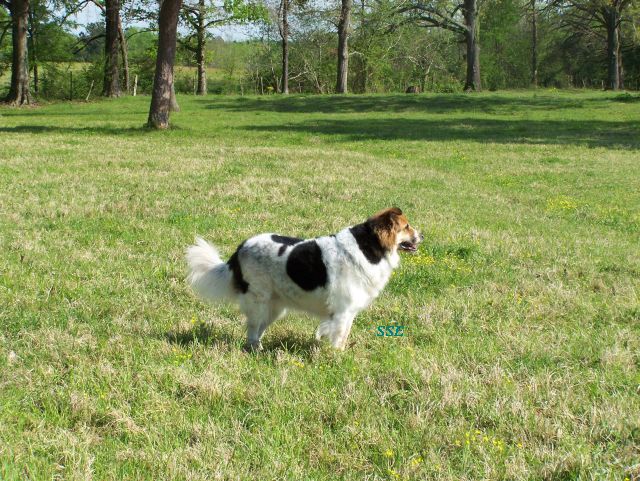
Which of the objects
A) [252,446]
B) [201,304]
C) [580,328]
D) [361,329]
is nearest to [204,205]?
[201,304]

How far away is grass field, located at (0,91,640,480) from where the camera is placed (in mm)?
3570

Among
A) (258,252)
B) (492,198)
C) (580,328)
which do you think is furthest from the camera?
(492,198)

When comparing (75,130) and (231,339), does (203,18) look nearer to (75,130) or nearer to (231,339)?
(75,130)

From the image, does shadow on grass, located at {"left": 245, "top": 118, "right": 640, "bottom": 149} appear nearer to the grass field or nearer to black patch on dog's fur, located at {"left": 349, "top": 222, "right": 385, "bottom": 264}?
the grass field

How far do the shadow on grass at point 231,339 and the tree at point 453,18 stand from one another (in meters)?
41.9

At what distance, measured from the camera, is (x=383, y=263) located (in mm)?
5504

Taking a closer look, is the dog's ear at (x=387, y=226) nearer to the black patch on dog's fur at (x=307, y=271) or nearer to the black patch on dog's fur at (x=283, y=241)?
the black patch on dog's fur at (x=307, y=271)

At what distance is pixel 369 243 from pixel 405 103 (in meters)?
34.3

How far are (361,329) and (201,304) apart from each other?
1.78m

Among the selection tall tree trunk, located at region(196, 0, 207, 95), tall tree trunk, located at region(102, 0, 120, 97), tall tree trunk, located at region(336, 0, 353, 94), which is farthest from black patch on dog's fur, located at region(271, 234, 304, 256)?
tall tree trunk, located at region(196, 0, 207, 95)

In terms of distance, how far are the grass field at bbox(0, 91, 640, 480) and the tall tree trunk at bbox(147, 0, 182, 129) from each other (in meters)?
9.24

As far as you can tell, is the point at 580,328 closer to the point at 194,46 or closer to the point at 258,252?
the point at 258,252

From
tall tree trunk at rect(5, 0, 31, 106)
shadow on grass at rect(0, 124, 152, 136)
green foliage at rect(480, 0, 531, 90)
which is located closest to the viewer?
shadow on grass at rect(0, 124, 152, 136)

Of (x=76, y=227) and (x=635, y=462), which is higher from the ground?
(x=76, y=227)
